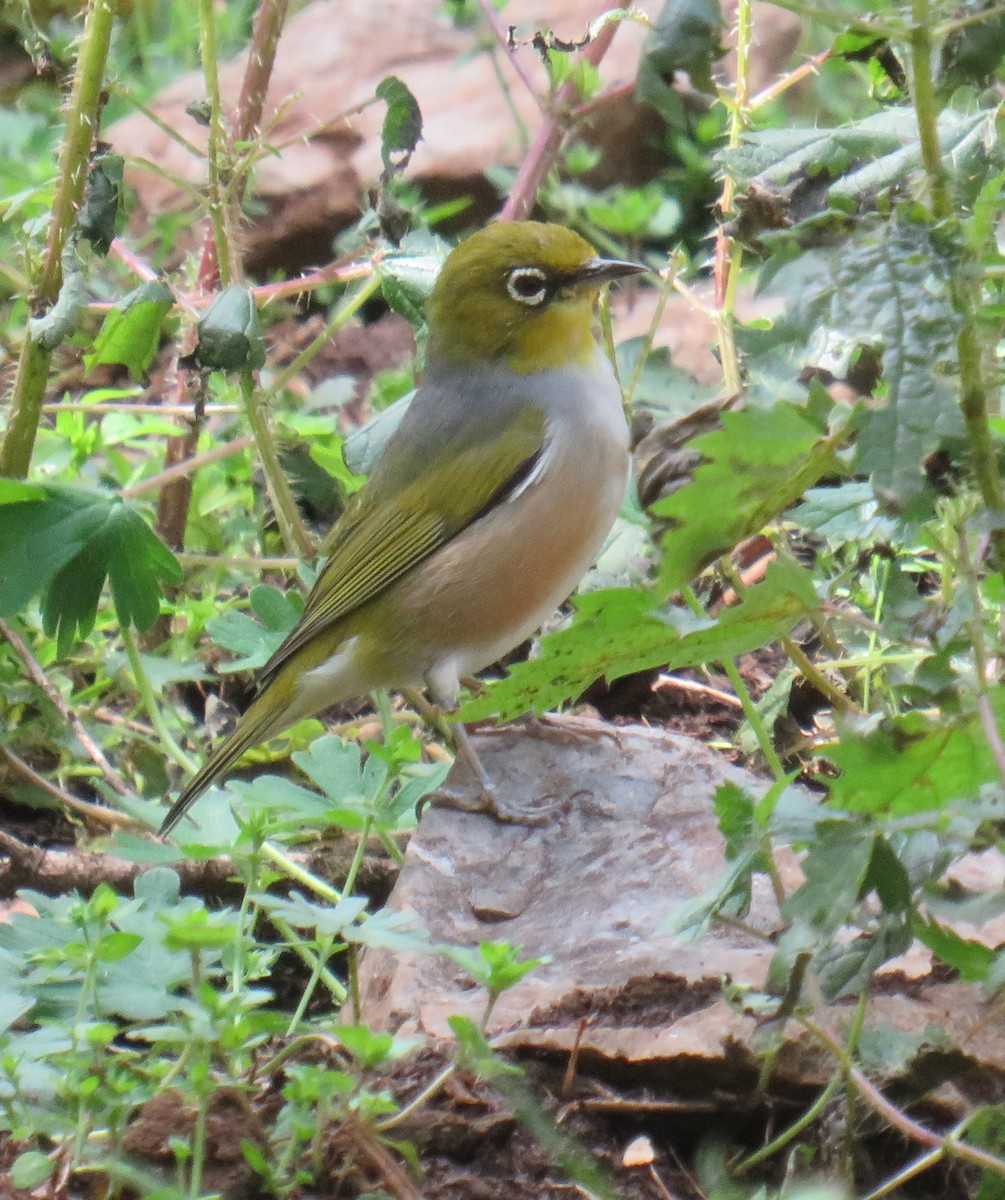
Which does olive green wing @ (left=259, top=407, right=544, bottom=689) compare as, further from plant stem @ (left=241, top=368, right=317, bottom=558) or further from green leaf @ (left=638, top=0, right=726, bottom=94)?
green leaf @ (left=638, top=0, right=726, bottom=94)

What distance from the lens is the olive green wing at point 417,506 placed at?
154 inches

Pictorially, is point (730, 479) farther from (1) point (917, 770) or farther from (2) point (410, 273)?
(2) point (410, 273)

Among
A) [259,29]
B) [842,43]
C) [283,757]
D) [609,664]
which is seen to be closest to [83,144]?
[259,29]

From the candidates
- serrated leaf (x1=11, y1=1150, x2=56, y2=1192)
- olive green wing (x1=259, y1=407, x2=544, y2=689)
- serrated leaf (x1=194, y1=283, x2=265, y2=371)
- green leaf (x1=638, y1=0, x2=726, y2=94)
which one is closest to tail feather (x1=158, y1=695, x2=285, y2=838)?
olive green wing (x1=259, y1=407, x2=544, y2=689)

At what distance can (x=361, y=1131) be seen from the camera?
1949mm

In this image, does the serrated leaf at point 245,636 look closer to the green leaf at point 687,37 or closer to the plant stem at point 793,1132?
the green leaf at point 687,37

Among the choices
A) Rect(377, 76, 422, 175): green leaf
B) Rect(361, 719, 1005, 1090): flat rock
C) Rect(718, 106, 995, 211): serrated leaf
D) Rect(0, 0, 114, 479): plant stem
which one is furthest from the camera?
Rect(377, 76, 422, 175): green leaf

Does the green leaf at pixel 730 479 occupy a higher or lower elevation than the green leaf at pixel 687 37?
lower

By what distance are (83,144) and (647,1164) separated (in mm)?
2665

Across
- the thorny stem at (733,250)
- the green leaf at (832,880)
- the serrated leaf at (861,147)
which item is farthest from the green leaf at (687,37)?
the green leaf at (832,880)

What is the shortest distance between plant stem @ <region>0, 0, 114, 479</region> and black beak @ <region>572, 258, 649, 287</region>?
1.32 m

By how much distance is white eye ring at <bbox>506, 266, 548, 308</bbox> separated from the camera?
159 inches

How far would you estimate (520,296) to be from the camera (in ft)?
13.5

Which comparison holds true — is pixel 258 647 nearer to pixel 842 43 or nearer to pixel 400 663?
pixel 400 663
